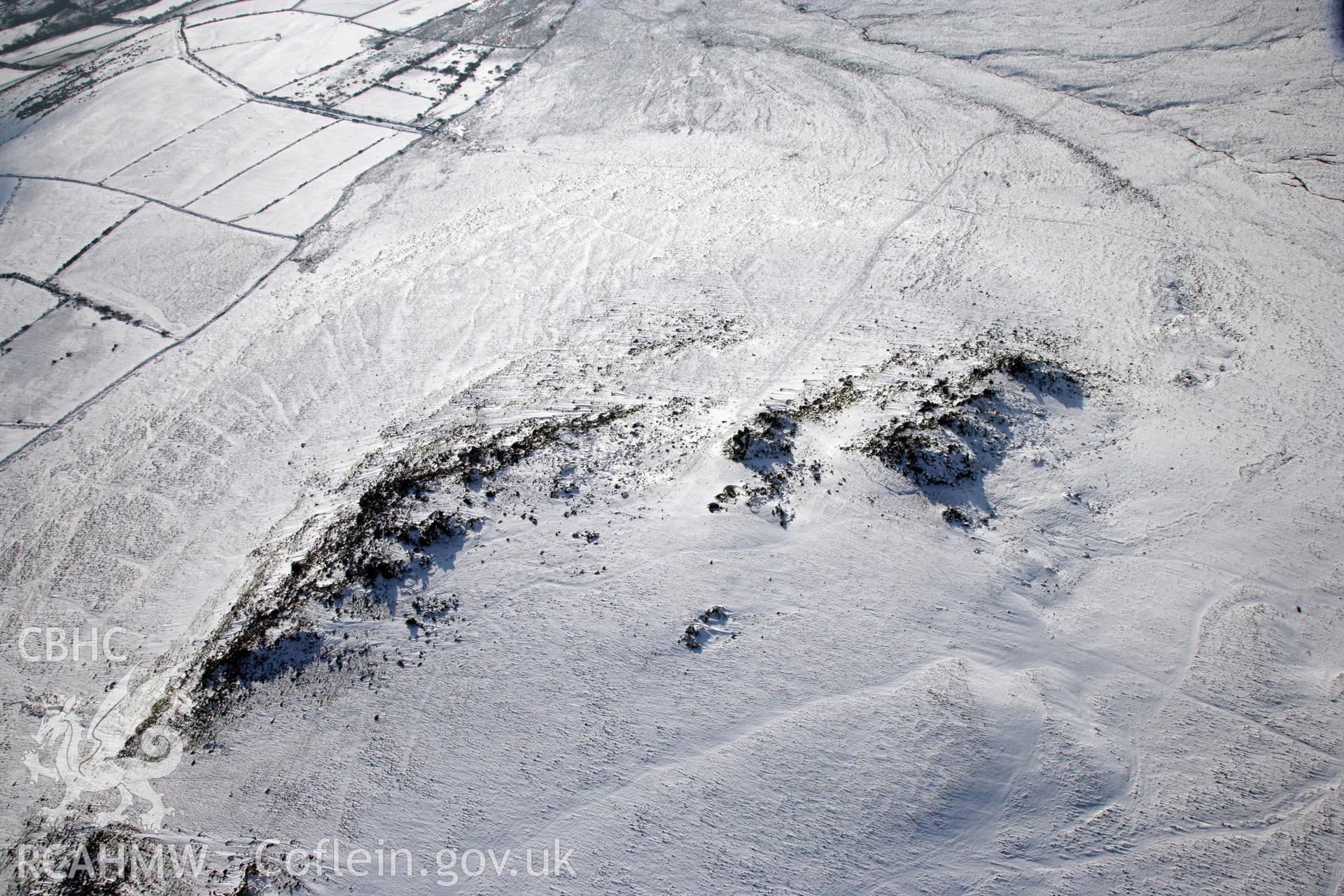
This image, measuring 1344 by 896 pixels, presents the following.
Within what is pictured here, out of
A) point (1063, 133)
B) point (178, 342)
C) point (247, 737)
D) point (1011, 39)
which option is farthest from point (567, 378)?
point (1011, 39)

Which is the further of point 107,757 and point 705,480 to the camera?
point 705,480

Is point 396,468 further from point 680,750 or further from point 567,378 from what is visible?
point 680,750

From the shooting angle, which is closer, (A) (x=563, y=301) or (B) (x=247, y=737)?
(B) (x=247, y=737)

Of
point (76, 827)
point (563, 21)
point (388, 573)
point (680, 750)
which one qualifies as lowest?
point (680, 750)

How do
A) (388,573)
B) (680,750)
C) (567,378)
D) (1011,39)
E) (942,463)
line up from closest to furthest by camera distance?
(680,750) < (388,573) < (942,463) < (567,378) < (1011,39)

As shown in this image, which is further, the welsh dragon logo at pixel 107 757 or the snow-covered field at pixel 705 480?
the welsh dragon logo at pixel 107 757
